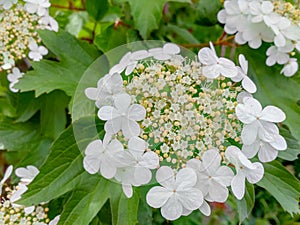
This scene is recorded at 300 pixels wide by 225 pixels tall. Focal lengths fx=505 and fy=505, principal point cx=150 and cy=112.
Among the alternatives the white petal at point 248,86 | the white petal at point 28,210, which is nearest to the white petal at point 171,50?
the white petal at point 248,86

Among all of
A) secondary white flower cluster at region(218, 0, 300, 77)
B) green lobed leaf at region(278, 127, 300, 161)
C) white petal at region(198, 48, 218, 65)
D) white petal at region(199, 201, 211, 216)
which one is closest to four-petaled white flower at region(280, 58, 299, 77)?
secondary white flower cluster at region(218, 0, 300, 77)

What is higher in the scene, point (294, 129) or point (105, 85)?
point (105, 85)

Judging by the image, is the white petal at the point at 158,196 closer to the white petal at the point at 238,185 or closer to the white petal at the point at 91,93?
the white petal at the point at 238,185

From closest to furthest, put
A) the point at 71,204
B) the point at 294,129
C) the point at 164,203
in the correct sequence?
1. the point at 164,203
2. the point at 71,204
3. the point at 294,129

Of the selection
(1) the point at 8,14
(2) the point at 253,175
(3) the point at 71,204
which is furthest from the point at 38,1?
(2) the point at 253,175

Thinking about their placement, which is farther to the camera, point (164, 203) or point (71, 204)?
point (71, 204)

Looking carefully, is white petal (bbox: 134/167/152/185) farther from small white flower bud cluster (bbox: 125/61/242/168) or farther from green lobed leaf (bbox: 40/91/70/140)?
green lobed leaf (bbox: 40/91/70/140)

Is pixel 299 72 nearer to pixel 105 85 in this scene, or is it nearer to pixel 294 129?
pixel 294 129
